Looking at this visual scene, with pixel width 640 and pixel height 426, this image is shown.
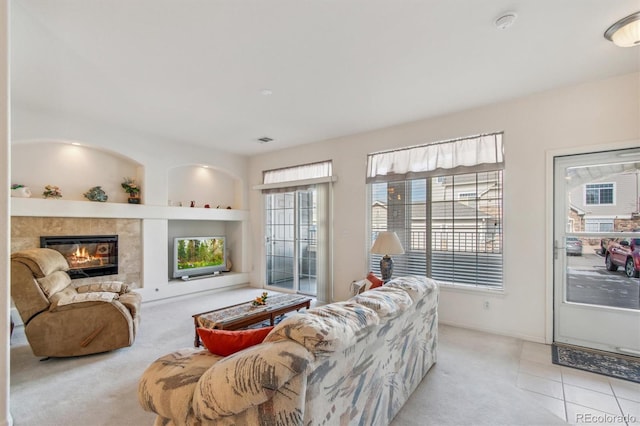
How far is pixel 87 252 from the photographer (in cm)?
452

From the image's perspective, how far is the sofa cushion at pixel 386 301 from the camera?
6.13ft

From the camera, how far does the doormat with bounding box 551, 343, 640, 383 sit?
2.69 metres

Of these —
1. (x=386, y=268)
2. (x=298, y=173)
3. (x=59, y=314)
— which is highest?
(x=298, y=173)

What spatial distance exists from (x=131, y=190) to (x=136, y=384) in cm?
341

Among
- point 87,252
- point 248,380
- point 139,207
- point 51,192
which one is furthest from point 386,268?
point 51,192

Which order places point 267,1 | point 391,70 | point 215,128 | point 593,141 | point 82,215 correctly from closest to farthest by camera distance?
point 267,1 < point 391,70 < point 593,141 < point 82,215 < point 215,128

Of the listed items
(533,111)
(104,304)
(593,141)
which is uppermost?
(533,111)

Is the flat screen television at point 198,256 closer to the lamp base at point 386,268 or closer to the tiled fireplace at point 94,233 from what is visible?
the tiled fireplace at point 94,233

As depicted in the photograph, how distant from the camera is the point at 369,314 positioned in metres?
1.74

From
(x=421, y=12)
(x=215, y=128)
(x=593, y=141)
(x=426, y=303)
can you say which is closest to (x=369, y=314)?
(x=426, y=303)

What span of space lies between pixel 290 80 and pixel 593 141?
3.26 m

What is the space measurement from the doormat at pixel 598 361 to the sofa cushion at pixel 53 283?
16.3 feet

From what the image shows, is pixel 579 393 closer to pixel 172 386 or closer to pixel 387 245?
pixel 387 245

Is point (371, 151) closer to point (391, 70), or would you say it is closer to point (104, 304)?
point (391, 70)
